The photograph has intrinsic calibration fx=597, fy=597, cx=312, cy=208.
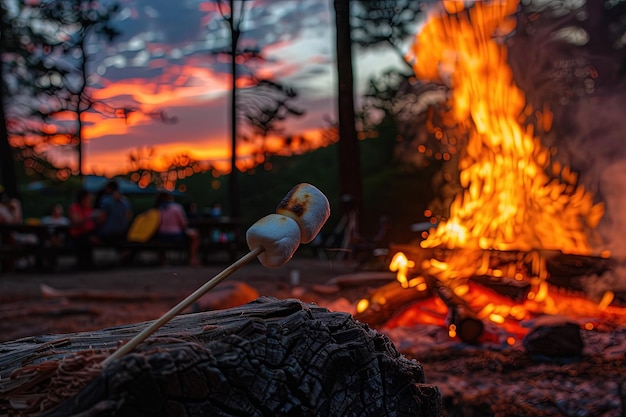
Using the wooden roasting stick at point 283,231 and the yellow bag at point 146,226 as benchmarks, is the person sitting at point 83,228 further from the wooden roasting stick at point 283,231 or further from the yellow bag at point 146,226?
the wooden roasting stick at point 283,231

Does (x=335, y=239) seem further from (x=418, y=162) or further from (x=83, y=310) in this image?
(x=83, y=310)

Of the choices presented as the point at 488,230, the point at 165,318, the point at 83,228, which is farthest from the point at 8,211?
the point at 165,318

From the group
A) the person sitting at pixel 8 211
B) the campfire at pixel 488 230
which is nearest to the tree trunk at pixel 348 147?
the campfire at pixel 488 230

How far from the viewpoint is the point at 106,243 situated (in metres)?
12.3

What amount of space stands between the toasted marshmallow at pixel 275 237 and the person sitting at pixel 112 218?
36.4ft

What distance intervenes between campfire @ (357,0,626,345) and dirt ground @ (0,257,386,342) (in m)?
1.08

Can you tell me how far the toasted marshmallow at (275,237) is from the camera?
1.88 meters

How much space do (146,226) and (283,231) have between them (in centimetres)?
1077

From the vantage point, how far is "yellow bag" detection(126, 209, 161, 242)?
478 inches

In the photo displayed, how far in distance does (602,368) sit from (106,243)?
1010 centimetres

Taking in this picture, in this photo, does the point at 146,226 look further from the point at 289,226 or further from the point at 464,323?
the point at 289,226

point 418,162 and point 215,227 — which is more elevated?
point 418,162

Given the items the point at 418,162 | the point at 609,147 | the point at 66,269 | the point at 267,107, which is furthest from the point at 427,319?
the point at 267,107

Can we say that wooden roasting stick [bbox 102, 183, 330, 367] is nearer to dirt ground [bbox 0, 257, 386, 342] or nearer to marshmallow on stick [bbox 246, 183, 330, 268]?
marshmallow on stick [bbox 246, 183, 330, 268]
